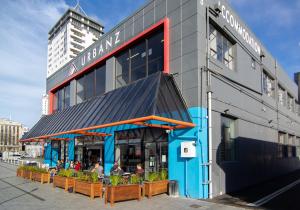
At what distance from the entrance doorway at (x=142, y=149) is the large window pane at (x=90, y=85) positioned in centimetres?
554

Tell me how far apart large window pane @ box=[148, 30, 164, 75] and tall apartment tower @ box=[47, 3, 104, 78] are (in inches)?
4644

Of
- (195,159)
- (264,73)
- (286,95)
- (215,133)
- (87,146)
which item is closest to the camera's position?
(195,159)

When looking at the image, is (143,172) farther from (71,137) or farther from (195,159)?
(71,137)

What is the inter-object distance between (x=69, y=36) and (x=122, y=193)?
130641 millimetres

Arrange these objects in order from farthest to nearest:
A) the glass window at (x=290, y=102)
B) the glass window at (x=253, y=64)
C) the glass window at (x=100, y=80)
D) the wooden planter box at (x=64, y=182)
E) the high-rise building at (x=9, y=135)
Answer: the high-rise building at (x=9, y=135) → the glass window at (x=290, y=102) → the glass window at (x=100, y=80) → the glass window at (x=253, y=64) → the wooden planter box at (x=64, y=182)

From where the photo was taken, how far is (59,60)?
456ft

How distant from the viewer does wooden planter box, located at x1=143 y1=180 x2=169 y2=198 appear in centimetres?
1255

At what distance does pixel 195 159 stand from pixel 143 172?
3.40 m

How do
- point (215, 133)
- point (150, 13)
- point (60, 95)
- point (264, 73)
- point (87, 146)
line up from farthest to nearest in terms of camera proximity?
point (60, 95) → point (264, 73) → point (87, 146) → point (150, 13) → point (215, 133)

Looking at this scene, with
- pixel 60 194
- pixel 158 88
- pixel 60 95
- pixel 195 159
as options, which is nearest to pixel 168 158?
pixel 195 159

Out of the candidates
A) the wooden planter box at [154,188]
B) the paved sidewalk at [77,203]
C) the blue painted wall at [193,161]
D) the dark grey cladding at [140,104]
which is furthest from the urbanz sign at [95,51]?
the paved sidewalk at [77,203]

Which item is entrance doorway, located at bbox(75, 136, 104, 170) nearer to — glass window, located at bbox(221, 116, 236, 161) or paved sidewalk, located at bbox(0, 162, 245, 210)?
paved sidewalk, located at bbox(0, 162, 245, 210)

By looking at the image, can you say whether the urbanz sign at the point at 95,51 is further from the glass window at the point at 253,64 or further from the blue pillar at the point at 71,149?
the glass window at the point at 253,64

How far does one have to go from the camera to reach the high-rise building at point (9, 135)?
463 feet
